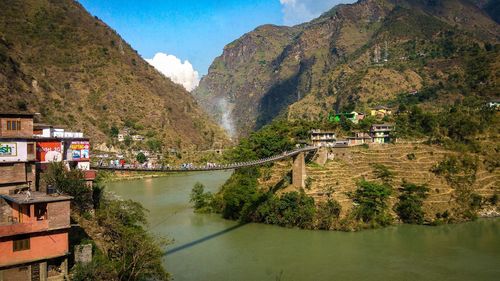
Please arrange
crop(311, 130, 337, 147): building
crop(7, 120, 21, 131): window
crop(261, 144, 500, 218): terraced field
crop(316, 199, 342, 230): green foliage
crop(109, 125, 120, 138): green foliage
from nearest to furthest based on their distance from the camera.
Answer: crop(7, 120, 21, 131): window
crop(316, 199, 342, 230): green foliage
crop(261, 144, 500, 218): terraced field
crop(311, 130, 337, 147): building
crop(109, 125, 120, 138): green foliage

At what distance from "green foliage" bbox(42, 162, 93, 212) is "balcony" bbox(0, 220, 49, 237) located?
259 cm

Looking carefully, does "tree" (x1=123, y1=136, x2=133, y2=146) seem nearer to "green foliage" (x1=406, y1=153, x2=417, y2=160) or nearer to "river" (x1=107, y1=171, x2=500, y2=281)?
"river" (x1=107, y1=171, x2=500, y2=281)

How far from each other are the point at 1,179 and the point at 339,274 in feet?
40.5

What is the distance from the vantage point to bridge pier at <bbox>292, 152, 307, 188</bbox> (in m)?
27.7

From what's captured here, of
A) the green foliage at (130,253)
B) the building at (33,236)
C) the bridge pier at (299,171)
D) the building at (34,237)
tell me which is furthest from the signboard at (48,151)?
the bridge pier at (299,171)

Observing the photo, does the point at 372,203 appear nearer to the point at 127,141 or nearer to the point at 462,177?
the point at 462,177

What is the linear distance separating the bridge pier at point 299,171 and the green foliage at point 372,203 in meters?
3.20

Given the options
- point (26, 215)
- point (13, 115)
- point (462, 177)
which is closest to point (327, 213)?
point (462, 177)

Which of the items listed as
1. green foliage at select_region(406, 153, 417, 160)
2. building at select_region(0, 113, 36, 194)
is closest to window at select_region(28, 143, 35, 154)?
building at select_region(0, 113, 36, 194)

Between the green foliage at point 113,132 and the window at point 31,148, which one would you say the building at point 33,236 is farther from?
the green foliage at point 113,132

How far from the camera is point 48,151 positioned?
1530cm

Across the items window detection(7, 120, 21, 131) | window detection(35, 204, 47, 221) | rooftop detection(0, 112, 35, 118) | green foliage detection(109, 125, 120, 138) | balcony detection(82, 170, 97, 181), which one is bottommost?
window detection(35, 204, 47, 221)

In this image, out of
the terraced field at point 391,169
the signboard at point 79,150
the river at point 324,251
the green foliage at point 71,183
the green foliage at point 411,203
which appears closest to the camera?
the green foliage at point 71,183

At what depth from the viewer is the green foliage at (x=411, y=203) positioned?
84.7 ft
